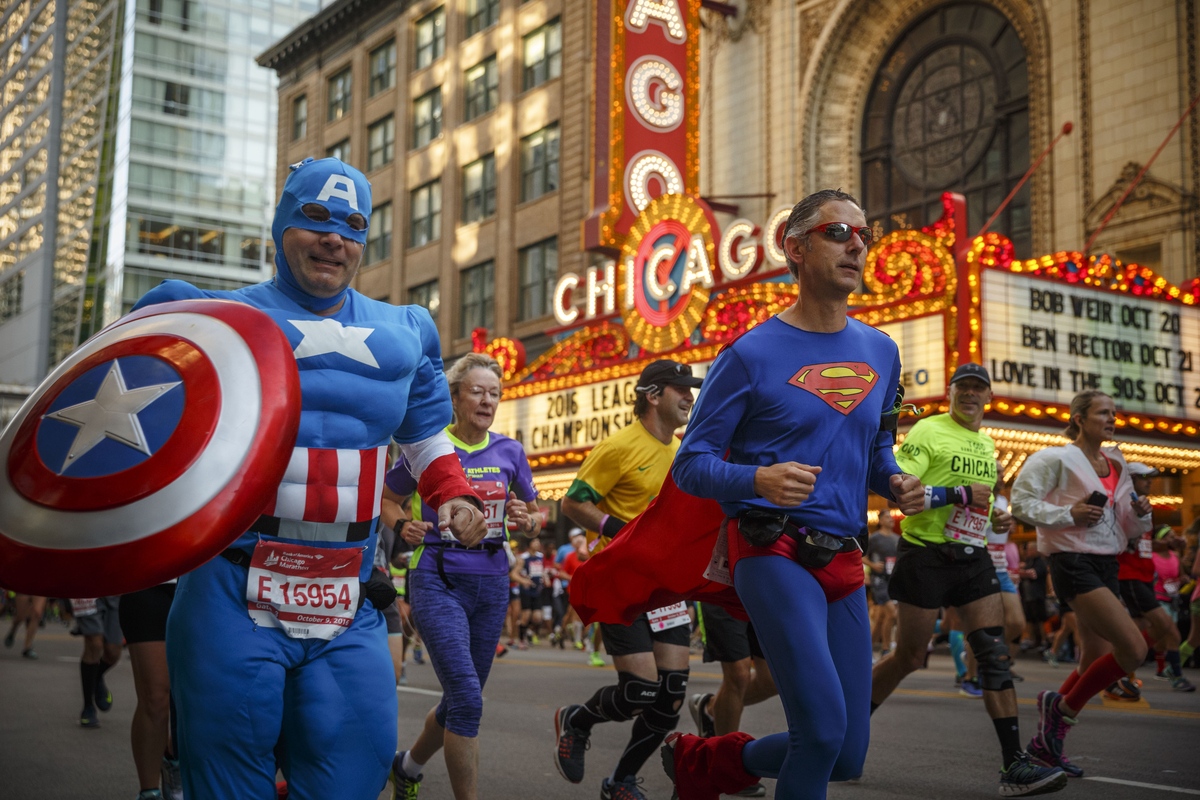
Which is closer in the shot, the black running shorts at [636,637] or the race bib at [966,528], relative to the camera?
the black running shorts at [636,637]

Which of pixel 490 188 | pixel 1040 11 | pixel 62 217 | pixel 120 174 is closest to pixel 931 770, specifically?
pixel 1040 11

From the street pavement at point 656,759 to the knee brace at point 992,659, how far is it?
55 centimetres

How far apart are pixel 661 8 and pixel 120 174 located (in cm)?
6253

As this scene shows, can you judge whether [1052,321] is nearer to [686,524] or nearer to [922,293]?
→ [922,293]

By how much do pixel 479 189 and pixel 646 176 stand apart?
41.3ft

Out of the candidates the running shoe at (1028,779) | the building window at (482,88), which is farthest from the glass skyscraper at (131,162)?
the running shoe at (1028,779)

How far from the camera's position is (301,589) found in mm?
3523

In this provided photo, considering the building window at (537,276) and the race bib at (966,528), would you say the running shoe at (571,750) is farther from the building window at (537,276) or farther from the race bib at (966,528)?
the building window at (537,276)

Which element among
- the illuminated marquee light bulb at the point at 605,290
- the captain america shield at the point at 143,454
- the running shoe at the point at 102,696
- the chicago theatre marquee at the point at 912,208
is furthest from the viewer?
the illuminated marquee light bulb at the point at 605,290

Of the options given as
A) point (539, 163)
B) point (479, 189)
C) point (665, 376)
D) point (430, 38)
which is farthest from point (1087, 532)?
point (430, 38)

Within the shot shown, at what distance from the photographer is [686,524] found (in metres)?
4.71

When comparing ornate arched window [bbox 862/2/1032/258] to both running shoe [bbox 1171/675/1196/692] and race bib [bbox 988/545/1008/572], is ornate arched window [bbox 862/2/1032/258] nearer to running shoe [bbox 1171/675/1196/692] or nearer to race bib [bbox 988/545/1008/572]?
running shoe [bbox 1171/675/1196/692]

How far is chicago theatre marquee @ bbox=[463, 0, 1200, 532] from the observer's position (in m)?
16.1

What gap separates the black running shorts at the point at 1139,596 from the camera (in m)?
10.0
